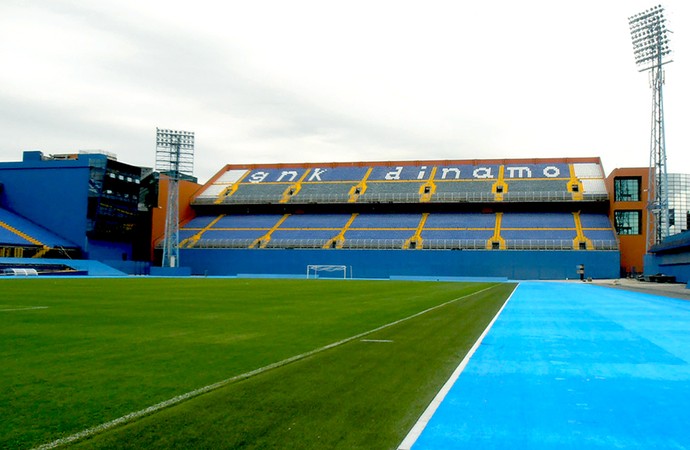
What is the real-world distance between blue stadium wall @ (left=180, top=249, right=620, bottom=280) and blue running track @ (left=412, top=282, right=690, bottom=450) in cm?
4920

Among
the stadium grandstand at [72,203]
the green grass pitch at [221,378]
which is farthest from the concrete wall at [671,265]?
the stadium grandstand at [72,203]

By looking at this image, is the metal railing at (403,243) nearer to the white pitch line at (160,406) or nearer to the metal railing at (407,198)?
the metal railing at (407,198)

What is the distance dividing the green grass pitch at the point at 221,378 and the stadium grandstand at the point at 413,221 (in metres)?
48.4

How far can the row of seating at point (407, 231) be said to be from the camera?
Answer: 6350cm

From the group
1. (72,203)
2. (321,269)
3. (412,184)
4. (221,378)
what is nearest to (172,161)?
(72,203)

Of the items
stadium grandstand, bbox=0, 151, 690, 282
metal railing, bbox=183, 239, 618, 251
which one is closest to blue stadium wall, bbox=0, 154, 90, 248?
stadium grandstand, bbox=0, 151, 690, 282

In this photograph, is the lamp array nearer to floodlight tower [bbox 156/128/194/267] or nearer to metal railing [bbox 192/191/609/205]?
metal railing [bbox 192/191/609/205]

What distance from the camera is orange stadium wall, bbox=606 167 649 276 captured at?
63.6 metres

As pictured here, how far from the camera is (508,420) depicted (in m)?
5.95

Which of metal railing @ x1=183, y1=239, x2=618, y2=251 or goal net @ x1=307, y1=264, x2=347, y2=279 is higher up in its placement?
metal railing @ x1=183, y1=239, x2=618, y2=251

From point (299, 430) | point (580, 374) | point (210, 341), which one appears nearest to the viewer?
point (299, 430)

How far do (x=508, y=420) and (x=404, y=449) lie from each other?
1.55 meters

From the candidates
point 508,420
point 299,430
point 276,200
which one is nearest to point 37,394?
point 299,430

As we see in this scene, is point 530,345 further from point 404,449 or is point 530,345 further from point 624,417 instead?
point 404,449
